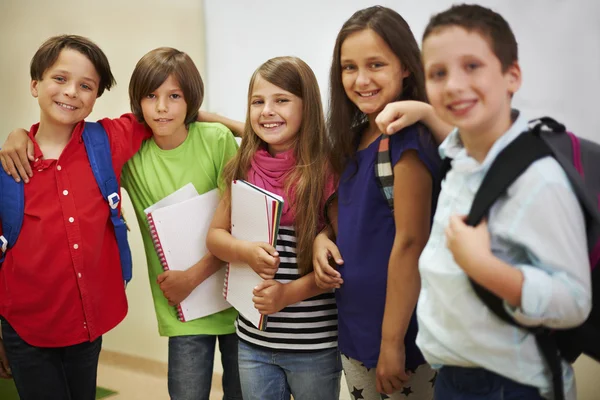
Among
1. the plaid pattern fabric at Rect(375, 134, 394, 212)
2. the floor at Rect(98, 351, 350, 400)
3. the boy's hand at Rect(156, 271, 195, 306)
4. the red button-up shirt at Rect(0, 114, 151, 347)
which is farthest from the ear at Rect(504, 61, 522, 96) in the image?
the floor at Rect(98, 351, 350, 400)

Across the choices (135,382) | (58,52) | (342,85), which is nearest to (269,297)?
(342,85)

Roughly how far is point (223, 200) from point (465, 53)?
88 centimetres

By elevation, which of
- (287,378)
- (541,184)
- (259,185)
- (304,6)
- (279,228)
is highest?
(304,6)

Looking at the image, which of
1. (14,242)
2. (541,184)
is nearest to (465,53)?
(541,184)

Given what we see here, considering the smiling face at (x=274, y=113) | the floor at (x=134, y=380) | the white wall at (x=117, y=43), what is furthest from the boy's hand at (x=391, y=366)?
the white wall at (x=117, y=43)

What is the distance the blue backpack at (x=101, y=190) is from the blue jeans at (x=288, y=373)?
1.63 ft

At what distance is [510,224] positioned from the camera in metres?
0.88

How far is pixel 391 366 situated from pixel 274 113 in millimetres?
698

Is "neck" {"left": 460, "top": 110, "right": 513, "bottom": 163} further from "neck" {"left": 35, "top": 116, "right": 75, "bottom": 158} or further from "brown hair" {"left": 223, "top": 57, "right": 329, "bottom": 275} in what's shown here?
"neck" {"left": 35, "top": 116, "right": 75, "bottom": 158}

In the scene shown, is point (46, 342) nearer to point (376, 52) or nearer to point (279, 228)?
point (279, 228)

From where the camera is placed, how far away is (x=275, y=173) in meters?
1.55

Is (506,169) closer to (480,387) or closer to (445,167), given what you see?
(445,167)

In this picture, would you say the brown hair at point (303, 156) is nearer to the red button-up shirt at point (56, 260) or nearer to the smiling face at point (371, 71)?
the smiling face at point (371, 71)

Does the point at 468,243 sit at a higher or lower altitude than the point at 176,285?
higher
